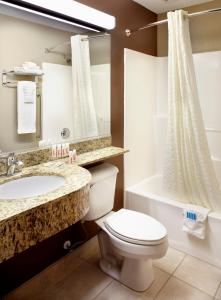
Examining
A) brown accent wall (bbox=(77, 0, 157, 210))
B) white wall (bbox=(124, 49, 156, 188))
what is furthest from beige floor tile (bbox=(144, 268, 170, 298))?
white wall (bbox=(124, 49, 156, 188))

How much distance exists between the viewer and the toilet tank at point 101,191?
176 cm

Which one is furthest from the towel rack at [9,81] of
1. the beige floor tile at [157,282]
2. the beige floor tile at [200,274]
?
the beige floor tile at [200,274]

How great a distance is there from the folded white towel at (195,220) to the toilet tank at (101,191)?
0.63 m

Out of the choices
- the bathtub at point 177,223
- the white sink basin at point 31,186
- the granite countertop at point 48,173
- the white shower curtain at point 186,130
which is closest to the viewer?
the granite countertop at point 48,173

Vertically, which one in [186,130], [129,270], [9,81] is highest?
[9,81]

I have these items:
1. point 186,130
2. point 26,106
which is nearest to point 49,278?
point 26,106

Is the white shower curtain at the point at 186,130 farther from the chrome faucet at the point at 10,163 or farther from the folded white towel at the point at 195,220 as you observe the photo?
the chrome faucet at the point at 10,163

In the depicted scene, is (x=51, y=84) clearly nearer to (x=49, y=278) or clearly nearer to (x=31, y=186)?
(x=31, y=186)

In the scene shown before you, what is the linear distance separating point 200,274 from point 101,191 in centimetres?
97

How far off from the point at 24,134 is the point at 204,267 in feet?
5.52

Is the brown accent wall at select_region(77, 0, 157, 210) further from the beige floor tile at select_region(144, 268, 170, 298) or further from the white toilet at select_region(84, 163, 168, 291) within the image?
the beige floor tile at select_region(144, 268, 170, 298)

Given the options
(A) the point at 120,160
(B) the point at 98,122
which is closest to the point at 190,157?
(A) the point at 120,160

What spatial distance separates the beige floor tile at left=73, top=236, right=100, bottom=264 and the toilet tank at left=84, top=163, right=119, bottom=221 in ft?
1.38

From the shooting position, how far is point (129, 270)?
170cm
